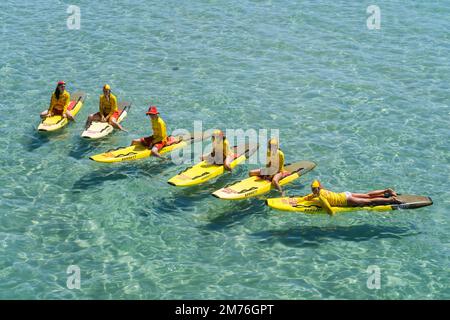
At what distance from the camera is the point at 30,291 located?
18.1 meters

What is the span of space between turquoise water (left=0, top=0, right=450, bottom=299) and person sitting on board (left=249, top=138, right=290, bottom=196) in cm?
88

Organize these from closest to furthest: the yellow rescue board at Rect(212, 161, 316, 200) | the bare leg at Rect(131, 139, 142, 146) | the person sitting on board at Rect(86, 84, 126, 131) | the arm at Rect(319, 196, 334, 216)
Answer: the arm at Rect(319, 196, 334, 216), the yellow rescue board at Rect(212, 161, 316, 200), the bare leg at Rect(131, 139, 142, 146), the person sitting on board at Rect(86, 84, 126, 131)

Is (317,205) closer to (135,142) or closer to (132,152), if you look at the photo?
(132,152)

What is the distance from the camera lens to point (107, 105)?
85.7ft

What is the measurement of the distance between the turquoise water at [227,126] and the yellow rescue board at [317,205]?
1.64 ft

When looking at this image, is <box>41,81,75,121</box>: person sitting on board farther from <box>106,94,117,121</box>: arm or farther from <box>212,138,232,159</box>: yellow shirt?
<box>212,138,232,159</box>: yellow shirt

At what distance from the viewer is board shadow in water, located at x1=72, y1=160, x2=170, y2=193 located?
907 inches

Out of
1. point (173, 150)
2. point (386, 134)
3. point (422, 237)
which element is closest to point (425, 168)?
point (386, 134)

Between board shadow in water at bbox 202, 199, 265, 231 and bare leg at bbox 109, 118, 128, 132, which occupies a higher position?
bare leg at bbox 109, 118, 128, 132

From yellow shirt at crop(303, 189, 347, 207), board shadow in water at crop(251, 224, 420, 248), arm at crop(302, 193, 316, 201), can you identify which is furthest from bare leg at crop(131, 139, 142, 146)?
yellow shirt at crop(303, 189, 347, 207)

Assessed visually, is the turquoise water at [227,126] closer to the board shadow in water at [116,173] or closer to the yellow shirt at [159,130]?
the board shadow in water at [116,173]

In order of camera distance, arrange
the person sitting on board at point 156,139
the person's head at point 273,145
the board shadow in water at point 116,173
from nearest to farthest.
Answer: the person's head at point 273,145 < the board shadow in water at point 116,173 < the person sitting on board at point 156,139

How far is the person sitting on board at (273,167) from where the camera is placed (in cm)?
2211

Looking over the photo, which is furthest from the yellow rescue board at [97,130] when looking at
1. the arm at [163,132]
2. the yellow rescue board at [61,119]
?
the arm at [163,132]
